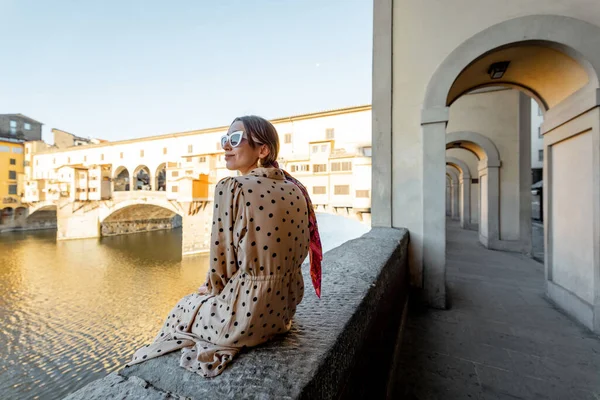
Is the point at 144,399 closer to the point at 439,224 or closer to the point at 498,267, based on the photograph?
the point at 439,224

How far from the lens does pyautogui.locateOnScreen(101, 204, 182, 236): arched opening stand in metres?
32.3

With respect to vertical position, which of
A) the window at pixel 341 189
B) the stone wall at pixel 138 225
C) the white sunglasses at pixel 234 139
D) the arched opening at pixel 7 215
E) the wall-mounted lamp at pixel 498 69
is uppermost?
the wall-mounted lamp at pixel 498 69

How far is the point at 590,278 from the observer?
2.98 m

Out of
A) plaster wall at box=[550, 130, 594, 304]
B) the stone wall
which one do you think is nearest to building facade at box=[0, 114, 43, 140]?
the stone wall

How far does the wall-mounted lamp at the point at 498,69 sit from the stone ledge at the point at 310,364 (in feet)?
13.4

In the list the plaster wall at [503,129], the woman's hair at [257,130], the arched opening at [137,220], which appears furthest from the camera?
the arched opening at [137,220]

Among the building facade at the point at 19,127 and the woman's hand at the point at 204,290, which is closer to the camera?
the woman's hand at the point at 204,290

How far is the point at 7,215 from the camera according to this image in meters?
35.2

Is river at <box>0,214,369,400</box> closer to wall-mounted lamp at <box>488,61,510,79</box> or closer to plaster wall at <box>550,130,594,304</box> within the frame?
plaster wall at <box>550,130,594,304</box>

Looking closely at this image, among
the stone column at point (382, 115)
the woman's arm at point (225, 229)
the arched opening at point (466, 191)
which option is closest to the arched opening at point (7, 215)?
the stone column at point (382, 115)

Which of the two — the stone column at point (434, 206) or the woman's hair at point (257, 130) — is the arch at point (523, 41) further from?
the woman's hair at point (257, 130)

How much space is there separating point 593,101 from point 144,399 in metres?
4.60

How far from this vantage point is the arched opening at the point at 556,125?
9.72 ft

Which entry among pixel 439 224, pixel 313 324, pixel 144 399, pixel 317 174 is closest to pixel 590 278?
pixel 439 224
